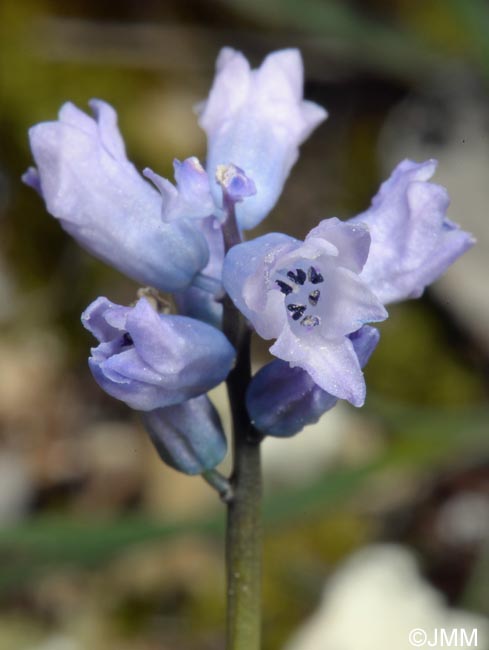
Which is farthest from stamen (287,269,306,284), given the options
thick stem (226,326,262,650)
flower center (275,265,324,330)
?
thick stem (226,326,262,650)

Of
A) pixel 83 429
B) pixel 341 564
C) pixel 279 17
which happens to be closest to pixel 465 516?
pixel 341 564

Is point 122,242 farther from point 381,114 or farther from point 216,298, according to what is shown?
point 381,114

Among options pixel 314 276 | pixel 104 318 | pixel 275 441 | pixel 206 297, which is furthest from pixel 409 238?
pixel 275 441
